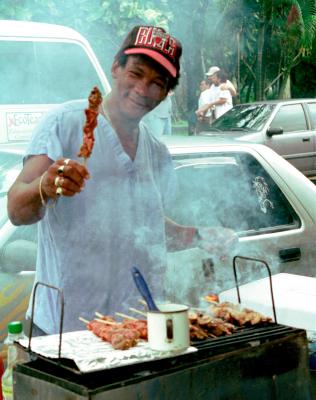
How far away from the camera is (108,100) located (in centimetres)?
283

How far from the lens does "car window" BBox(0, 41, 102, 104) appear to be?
7.17 m

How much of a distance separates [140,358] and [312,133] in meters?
11.0

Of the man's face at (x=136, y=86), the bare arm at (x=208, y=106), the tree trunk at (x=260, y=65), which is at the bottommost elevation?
the man's face at (x=136, y=86)

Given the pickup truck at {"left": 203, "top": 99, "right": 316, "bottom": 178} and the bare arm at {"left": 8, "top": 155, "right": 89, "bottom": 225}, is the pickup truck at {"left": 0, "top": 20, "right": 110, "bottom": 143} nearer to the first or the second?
the bare arm at {"left": 8, "top": 155, "right": 89, "bottom": 225}

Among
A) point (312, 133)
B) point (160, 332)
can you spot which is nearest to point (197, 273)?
point (160, 332)

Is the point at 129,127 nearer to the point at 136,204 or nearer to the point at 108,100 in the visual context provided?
the point at 108,100

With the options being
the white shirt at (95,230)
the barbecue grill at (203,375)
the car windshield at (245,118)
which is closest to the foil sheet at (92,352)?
the barbecue grill at (203,375)

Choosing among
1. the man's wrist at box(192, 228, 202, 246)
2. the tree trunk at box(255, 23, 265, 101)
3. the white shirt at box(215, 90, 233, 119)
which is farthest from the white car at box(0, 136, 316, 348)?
the white shirt at box(215, 90, 233, 119)

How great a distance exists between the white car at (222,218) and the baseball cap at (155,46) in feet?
4.26

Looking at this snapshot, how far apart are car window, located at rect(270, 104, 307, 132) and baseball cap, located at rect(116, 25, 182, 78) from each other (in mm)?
9556

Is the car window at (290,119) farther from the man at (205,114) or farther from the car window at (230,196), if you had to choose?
the car window at (230,196)

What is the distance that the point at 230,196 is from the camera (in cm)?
453

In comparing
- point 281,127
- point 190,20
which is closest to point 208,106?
point 281,127

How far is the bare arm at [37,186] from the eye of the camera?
226 centimetres
